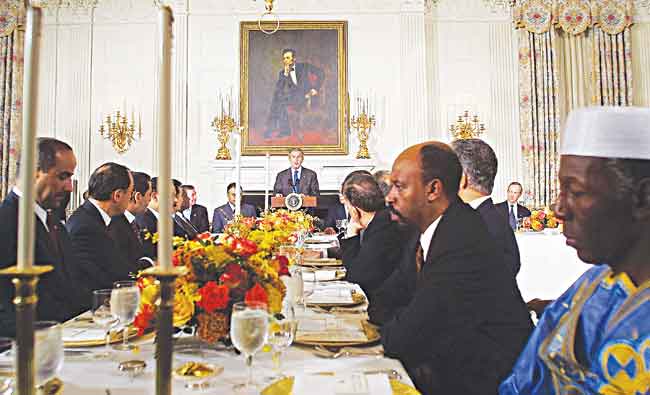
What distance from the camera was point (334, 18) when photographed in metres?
9.64

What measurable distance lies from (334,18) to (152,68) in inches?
132

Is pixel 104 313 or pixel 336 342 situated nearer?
pixel 104 313

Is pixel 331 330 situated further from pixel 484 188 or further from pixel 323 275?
pixel 323 275

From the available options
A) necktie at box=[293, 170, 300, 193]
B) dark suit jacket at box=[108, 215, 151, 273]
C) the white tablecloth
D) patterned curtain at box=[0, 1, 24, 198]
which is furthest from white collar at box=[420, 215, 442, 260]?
patterned curtain at box=[0, 1, 24, 198]

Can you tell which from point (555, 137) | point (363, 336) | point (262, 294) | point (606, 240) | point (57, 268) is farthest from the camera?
point (555, 137)

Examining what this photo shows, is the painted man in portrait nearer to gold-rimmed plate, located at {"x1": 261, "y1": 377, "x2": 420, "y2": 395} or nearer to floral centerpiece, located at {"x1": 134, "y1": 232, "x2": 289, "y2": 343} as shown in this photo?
floral centerpiece, located at {"x1": 134, "y1": 232, "x2": 289, "y2": 343}

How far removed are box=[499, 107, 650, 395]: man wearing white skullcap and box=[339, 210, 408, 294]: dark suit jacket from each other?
61.7 inches

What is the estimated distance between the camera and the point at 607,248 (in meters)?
1.09

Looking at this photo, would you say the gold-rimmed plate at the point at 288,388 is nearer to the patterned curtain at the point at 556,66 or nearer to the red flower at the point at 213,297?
the red flower at the point at 213,297

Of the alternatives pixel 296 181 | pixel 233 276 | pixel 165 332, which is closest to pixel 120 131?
pixel 296 181

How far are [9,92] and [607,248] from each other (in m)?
10.8

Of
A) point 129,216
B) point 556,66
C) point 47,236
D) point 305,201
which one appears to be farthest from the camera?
point 556,66

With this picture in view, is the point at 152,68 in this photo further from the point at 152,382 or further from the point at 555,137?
the point at 152,382

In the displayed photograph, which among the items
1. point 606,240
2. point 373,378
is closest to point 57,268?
point 373,378
